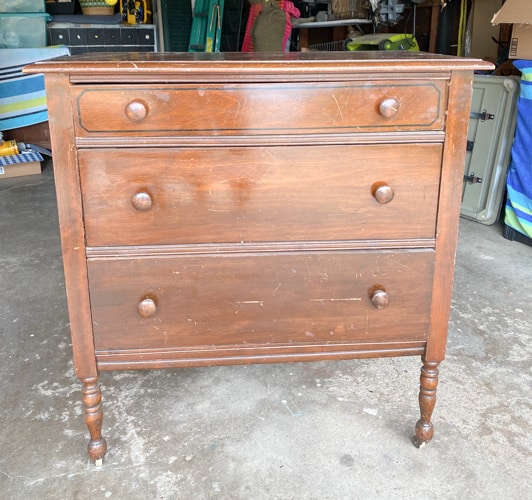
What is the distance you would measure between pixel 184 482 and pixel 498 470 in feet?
2.79

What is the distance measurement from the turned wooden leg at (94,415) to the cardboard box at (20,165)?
12.3ft

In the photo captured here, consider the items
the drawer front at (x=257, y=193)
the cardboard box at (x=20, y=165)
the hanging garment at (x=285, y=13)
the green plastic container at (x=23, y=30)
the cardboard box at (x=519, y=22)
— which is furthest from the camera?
the green plastic container at (x=23, y=30)

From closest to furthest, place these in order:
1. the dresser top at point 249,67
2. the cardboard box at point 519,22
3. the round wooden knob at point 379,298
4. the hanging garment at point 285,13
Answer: the dresser top at point 249,67, the round wooden knob at point 379,298, the cardboard box at point 519,22, the hanging garment at point 285,13

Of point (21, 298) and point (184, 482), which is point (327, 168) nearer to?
point (184, 482)

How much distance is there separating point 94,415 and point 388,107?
3.52ft

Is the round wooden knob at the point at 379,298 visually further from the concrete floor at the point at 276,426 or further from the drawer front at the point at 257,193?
the concrete floor at the point at 276,426

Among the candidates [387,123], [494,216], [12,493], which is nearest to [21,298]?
[12,493]

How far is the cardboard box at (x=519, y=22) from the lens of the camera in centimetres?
285

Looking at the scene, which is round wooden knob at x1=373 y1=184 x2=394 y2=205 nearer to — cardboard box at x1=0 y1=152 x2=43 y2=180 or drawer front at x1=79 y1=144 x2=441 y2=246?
drawer front at x1=79 y1=144 x2=441 y2=246

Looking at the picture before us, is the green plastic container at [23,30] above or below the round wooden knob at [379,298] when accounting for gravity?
above

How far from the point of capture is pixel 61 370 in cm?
208

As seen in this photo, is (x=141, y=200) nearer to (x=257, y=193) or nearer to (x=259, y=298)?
(x=257, y=193)

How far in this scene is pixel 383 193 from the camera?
138cm

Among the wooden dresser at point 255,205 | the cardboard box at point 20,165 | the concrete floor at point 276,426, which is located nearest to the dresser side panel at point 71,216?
the wooden dresser at point 255,205
